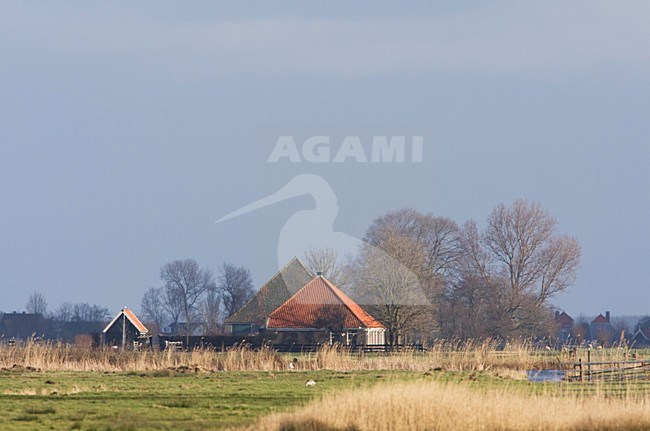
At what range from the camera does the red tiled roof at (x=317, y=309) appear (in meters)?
59.3

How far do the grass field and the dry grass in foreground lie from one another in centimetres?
2

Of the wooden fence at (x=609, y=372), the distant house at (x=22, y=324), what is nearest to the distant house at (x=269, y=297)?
the wooden fence at (x=609, y=372)

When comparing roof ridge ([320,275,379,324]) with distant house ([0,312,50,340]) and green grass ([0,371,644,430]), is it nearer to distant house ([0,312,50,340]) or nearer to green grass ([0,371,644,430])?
green grass ([0,371,644,430])

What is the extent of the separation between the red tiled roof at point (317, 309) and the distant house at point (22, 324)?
4605 cm

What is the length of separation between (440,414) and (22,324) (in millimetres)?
94875

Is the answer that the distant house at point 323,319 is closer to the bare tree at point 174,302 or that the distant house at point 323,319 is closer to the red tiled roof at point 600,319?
the bare tree at point 174,302

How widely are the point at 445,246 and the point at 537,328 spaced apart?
26.7ft

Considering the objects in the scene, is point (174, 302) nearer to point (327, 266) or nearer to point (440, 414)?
point (327, 266)

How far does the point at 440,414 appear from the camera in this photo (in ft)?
54.9

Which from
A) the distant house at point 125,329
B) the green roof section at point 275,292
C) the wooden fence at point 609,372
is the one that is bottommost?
the wooden fence at point 609,372

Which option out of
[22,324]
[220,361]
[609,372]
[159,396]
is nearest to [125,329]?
[220,361]

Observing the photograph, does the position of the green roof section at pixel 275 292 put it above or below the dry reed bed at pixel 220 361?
above

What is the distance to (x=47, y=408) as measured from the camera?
64.2 ft

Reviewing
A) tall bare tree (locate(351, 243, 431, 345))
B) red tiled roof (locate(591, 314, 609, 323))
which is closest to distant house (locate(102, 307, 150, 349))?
tall bare tree (locate(351, 243, 431, 345))
